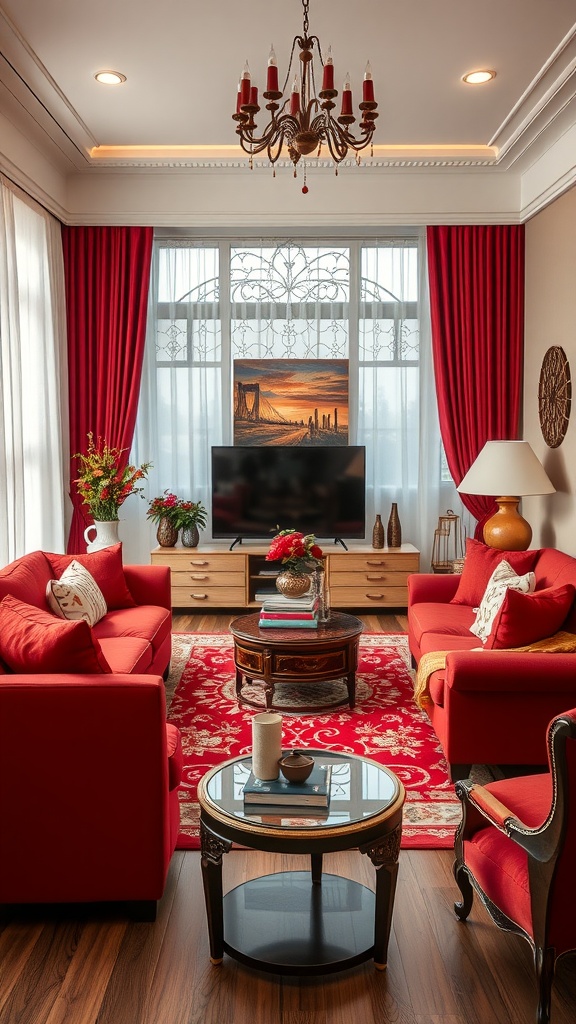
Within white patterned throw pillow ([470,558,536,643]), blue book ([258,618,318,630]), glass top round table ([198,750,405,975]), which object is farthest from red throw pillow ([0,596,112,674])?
white patterned throw pillow ([470,558,536,643])

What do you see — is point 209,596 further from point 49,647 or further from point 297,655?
point 49,647

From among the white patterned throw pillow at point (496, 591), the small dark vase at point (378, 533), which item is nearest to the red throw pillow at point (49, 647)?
the white patterned throw pillow at point (496, 591)

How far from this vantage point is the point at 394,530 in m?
6.53

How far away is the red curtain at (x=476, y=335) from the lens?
6238mm

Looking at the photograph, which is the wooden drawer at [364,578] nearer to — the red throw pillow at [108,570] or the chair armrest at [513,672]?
the red throw pillow at [108,570]

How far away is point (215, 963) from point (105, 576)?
2591 mm

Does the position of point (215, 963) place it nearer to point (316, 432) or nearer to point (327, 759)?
point (327, 759)

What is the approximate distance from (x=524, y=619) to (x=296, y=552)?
144cm

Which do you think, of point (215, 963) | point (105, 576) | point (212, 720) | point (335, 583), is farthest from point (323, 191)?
point (215, 963)

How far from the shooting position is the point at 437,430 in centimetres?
668

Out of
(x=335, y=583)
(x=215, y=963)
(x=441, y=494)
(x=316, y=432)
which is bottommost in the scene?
(x=215, y=963)

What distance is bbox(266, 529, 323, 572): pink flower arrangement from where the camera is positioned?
4551 millimetres

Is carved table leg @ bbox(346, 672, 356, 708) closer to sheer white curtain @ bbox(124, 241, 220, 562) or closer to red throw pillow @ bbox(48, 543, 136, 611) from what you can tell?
red throw pillow @ bbox(48, 543, 136, 611)

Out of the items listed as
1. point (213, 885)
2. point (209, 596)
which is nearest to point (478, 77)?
point (209, 596)
